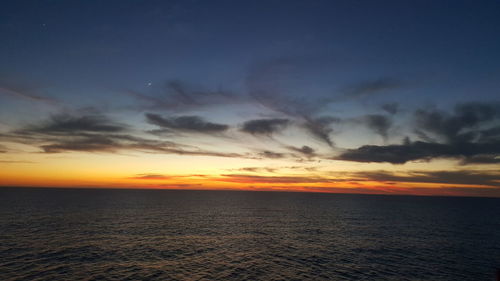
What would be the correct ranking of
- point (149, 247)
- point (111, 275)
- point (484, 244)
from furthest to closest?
1. point (484, 244)
2. point (149, 247)
3. point (111, 275)

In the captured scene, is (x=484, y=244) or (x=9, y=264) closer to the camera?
(x=9, y=264)

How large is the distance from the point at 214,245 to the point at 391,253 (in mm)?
36230

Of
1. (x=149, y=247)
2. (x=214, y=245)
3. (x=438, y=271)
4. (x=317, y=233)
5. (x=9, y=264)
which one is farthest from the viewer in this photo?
(x=317, y=233)

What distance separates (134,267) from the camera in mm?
44094

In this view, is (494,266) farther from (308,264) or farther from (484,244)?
(308,264)

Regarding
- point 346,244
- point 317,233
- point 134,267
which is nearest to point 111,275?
point 134,267

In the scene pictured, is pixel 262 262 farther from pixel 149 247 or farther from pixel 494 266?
pixel 494 266

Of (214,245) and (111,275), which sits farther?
(214,245)

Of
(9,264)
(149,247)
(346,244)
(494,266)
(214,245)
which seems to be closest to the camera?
(9,264)

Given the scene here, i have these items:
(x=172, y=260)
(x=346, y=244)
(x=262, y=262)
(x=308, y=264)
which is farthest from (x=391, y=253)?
(x=172, y=260)

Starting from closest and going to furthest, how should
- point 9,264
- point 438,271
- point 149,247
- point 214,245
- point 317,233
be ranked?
1. point 9,264
2. point 438,271
3. point 149,247
4. point 214,245
5. point 317,233

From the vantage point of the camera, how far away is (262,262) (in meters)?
49.3

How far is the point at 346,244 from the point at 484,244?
37061 millimetres

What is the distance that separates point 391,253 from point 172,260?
42708 millimetres
